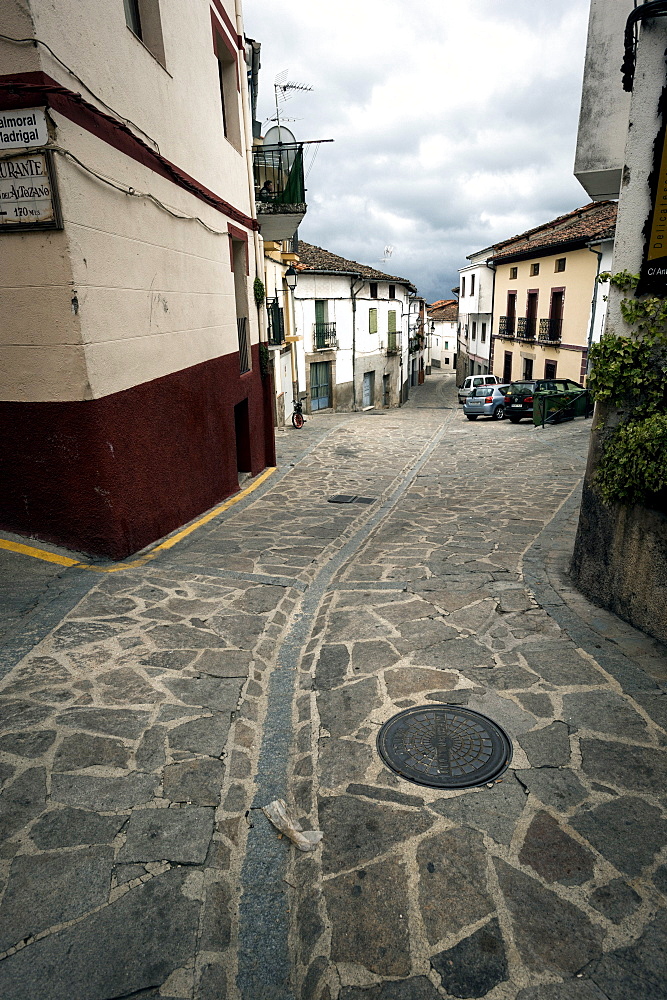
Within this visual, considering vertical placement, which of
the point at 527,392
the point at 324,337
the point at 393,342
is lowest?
the point at 527,392

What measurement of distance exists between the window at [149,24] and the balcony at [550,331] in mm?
24960

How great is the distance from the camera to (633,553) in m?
5.37

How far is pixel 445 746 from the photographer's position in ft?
13.4

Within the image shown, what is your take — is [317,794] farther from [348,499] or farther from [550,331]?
[550,331]

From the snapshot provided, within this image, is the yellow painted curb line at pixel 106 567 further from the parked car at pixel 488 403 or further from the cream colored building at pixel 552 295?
the cream colored building at pixel 552 295

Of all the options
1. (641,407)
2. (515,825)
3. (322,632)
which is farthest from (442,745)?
(641,407)

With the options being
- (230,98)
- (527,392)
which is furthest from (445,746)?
(527,392)

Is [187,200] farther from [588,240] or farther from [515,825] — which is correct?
[588,240]

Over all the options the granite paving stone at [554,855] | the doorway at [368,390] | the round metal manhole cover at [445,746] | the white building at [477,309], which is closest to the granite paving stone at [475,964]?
the granite paving stone at [554,855]

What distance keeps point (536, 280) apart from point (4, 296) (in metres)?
30.9

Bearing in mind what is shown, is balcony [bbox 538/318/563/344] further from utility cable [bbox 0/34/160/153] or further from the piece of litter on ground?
the piece of litter on ground

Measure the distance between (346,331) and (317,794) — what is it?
107ft

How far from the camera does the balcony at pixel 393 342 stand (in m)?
40.2

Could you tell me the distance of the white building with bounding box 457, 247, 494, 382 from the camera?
131 feet
